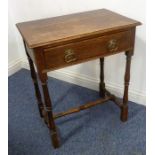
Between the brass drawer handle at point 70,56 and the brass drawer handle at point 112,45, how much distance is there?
0.22m

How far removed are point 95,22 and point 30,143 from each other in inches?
37.1

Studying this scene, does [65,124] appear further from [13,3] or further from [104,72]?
[13,3]

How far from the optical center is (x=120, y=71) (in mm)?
1817

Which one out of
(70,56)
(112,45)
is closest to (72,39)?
(70,56)

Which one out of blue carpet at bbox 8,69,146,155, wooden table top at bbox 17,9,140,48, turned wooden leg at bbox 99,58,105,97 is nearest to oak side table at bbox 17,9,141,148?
wooden table top at bbox 17,9,140,48

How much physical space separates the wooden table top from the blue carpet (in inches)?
30.2

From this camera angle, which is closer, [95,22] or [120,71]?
[95,22]

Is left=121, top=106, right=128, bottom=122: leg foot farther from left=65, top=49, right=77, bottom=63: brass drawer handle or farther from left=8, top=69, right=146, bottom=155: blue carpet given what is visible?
left=65, top=49, right=77, bottom=63: brass drawer handle

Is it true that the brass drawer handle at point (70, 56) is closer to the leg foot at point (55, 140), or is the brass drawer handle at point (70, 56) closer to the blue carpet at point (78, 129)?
the leg foot at point (55, 140)

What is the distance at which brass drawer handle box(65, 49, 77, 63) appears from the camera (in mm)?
1170

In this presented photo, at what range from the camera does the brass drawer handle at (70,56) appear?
117cm
